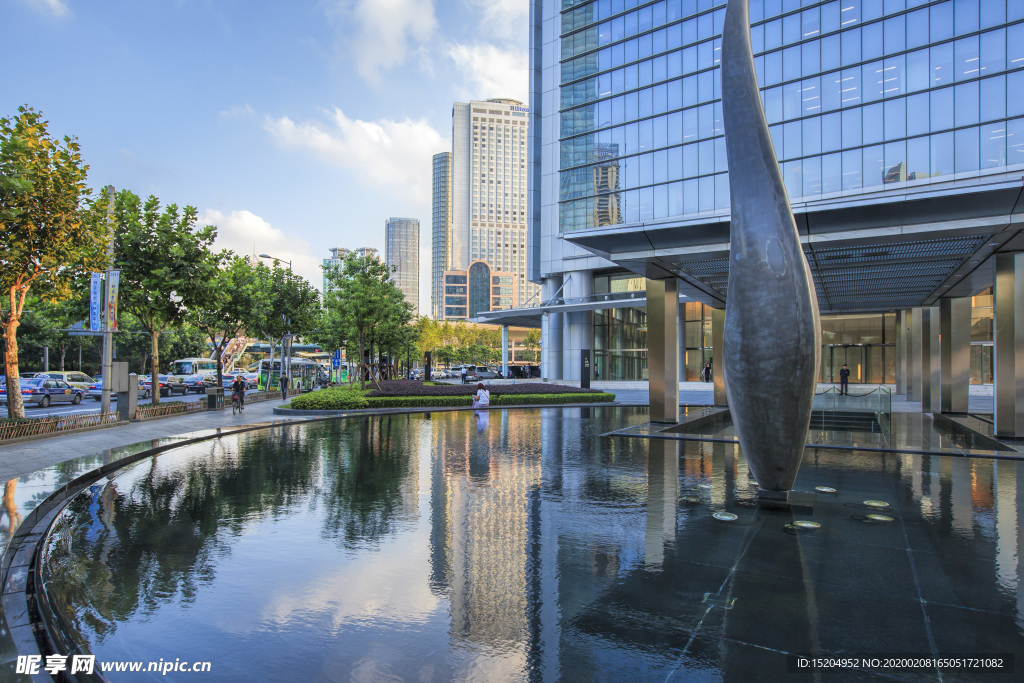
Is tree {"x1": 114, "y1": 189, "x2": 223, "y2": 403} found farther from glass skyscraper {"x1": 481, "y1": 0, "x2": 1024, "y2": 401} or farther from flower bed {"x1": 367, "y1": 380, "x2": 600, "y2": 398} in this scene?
glass skyscraper {"x1": 481, "y1": 0, "x2": 1024, "y2": 401}

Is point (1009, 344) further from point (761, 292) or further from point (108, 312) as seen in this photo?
point (108, 312)

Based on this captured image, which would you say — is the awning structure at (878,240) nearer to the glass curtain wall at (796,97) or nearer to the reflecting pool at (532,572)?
the reflecting pool at (532,572)

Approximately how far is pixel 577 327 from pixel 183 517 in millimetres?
50706

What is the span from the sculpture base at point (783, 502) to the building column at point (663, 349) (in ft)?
31.2

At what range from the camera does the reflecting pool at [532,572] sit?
4297 mm

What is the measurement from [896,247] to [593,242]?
7.49 meters

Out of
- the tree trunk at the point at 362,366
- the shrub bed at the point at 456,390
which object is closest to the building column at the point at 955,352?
the shrub bed at the point at 456,390

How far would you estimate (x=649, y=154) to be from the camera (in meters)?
52.3

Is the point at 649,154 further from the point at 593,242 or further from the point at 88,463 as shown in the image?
the point at 88,463

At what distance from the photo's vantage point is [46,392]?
103ft

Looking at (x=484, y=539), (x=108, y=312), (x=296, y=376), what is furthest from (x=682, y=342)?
(x=484, y=539)

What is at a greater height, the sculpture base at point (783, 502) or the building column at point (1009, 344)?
the building column at point (1009, 344)

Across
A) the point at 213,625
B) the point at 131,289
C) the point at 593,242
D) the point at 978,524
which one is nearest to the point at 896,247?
the point at 593,242

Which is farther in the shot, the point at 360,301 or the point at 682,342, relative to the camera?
the point at 682,342
